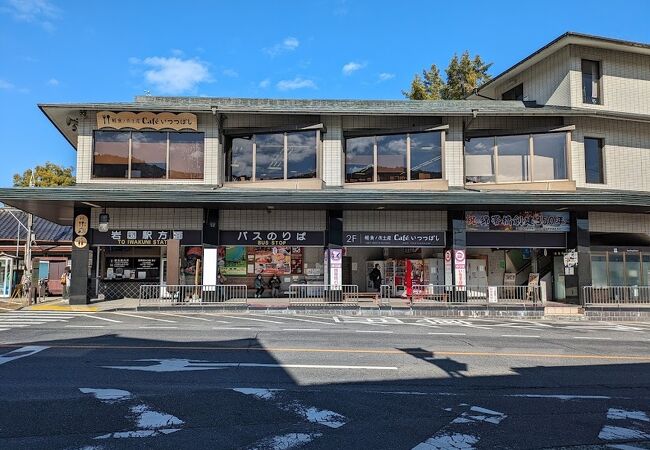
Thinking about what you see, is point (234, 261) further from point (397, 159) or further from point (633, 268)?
point (633, 268)

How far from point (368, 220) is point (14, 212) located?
24.6m

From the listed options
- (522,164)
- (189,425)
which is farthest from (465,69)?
(189,425)

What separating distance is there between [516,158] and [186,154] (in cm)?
1552

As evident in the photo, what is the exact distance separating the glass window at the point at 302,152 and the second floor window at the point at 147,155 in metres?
4.13

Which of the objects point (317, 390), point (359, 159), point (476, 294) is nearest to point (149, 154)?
point (359, 159)

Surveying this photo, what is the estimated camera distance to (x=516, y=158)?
968 inches

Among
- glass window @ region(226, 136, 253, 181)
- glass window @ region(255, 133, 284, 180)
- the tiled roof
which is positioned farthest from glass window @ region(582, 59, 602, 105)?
the tiled roof

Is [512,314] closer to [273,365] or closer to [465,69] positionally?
[273,365]

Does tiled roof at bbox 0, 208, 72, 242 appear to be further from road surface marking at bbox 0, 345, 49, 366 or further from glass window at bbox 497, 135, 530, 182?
glass window at bbox 497, 135, 530, 182

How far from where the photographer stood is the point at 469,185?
24.2 meters

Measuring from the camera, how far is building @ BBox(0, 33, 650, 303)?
914 inches

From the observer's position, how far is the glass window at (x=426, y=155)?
24.1 meters

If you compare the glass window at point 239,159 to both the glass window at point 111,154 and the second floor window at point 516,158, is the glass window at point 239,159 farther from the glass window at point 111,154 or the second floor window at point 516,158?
the second floor window at point 516,158

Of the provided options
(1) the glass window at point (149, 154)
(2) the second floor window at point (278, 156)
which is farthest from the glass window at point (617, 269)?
(1) the glass window at point (149, 154)
